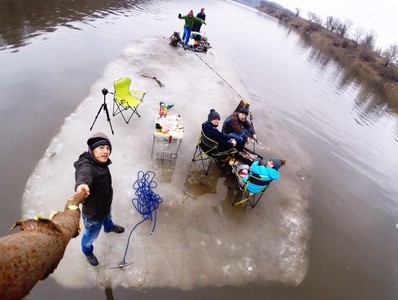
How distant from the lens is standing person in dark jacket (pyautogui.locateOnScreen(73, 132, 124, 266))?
9.56 ft

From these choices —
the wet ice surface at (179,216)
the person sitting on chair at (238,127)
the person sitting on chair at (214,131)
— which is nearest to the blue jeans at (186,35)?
the wet ice surface at (179,216)

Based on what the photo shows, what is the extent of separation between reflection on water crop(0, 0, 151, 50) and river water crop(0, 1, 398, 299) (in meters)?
0.07

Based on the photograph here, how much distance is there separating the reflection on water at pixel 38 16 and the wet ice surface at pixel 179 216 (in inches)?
253

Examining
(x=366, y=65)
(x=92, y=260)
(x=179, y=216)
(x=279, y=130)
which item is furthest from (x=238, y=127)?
(x=366, y=65)

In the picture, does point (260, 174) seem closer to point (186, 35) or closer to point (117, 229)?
point (117, 229)

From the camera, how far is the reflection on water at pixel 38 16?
1141 cm

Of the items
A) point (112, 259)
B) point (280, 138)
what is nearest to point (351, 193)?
point (280, 138)

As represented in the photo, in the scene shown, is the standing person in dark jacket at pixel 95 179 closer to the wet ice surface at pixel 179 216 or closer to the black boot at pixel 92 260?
the black boot at pixel 92 260

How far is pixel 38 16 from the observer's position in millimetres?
14500

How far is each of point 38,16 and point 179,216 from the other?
1575 centimetres

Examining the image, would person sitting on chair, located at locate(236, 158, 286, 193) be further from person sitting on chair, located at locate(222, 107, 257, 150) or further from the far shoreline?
the far shoreline

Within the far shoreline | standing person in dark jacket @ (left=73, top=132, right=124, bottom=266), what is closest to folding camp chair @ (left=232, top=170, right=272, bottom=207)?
standing person in dark jacket @ (left=73, top=132, right=124, bottom=266)

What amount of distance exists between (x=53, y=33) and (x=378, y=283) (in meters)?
16.0

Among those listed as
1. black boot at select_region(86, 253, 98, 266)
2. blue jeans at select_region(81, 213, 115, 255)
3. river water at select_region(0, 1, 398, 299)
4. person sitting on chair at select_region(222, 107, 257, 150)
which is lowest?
river water at select_region(0, 1, 398, 299)
